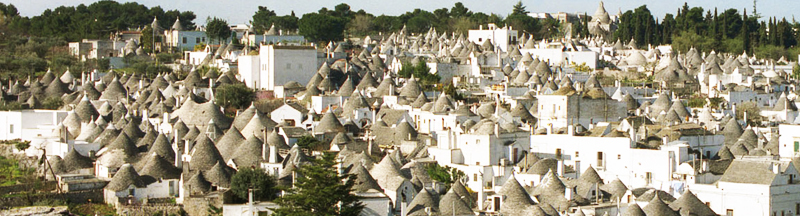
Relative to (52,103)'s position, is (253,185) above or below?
below

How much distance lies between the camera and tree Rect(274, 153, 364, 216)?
29.8m

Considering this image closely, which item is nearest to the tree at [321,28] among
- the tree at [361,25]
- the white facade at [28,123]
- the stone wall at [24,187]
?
the tree at [361,25]

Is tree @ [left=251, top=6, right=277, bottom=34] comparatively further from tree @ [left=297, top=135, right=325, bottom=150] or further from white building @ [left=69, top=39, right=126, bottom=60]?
tree @ [left=297, top=135, right=325, bottom=150]

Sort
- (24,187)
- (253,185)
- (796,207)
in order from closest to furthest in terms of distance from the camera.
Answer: (253,185)
(796,207)
(24,187)

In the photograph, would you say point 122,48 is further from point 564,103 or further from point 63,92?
point 564,103

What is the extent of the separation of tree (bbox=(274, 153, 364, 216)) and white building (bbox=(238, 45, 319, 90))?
78.0ft

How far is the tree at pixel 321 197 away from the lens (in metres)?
29.8

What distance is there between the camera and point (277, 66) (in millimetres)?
54125

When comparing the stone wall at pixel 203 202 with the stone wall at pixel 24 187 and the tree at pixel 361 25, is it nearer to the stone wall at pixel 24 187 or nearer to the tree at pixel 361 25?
the stone wall at pixel 24 187

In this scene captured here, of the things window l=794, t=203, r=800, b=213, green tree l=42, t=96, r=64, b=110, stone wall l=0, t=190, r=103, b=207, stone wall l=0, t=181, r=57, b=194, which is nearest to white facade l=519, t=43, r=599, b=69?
green tree l=42, t=96, r=64, b=110

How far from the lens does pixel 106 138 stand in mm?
43250

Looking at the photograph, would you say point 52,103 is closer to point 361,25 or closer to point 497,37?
point 497,37

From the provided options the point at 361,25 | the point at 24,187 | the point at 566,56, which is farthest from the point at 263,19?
the point at 24,187

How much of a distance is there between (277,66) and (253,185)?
21814 mm
